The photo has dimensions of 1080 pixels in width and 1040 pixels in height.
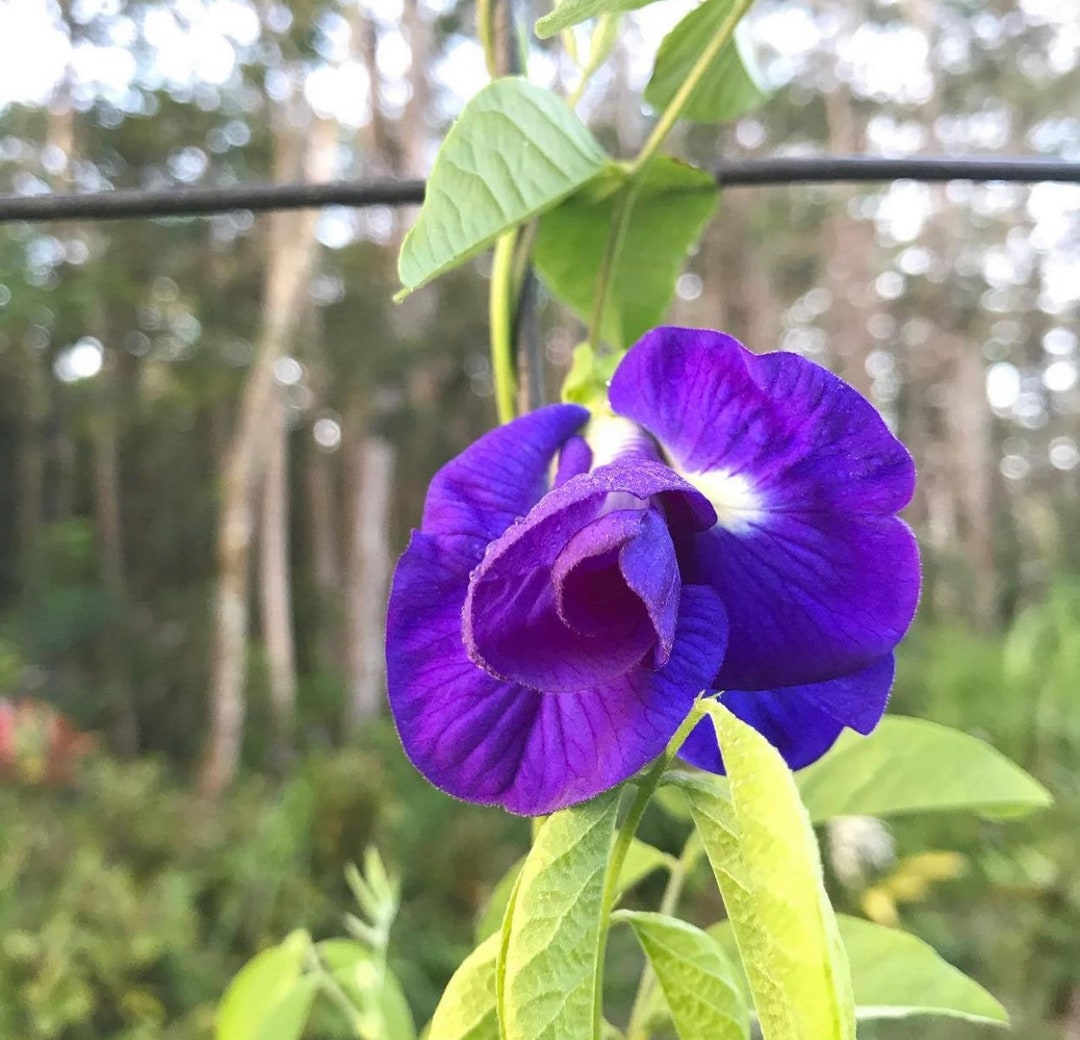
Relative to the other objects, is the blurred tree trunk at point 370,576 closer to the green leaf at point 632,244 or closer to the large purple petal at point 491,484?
the green leaf at point 632,244

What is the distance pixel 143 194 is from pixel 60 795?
12.7 feet

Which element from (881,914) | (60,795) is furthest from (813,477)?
(60,795)

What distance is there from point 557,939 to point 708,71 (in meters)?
0.27

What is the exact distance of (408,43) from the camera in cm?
501

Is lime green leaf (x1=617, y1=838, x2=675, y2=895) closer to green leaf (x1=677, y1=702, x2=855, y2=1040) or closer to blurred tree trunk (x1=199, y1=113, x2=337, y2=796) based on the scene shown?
green leaf (x1=677, y1=702, x2=855, y2=1040)

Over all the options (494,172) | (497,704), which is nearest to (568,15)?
(494,172)

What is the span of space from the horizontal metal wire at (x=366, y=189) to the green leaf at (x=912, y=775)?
0.22m

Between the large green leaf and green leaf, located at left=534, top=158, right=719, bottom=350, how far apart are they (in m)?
0.24

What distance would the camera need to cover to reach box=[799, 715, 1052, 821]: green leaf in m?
0.34

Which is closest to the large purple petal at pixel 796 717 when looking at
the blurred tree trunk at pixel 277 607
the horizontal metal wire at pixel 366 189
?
the horizontal metal wire at pixel 366 189

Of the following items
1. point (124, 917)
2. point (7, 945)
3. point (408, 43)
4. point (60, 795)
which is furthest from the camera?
point (408, 43)

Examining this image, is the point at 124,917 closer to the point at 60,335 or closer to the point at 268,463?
the point at 268,463

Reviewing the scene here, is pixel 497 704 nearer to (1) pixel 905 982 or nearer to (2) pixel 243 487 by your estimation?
(1) pixel 905 982

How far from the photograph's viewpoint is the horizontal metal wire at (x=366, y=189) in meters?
0.36
